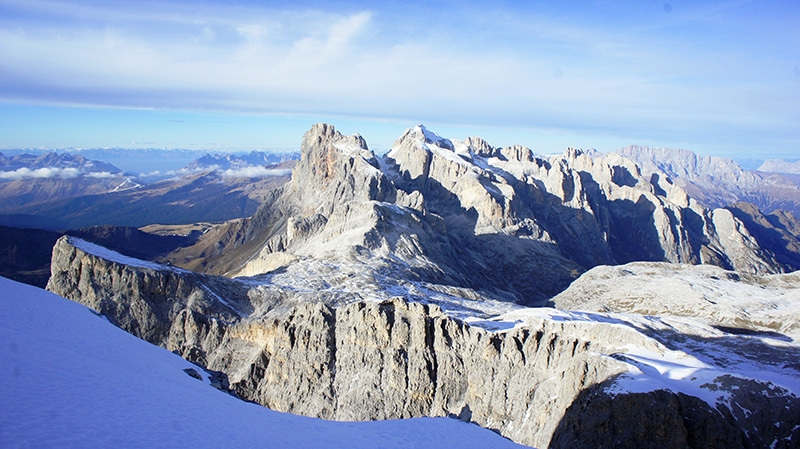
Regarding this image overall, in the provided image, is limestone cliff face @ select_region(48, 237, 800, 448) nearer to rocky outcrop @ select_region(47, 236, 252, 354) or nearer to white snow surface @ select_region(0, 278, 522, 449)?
rocky outcrop @ select_region(47, 236, 252, 354)

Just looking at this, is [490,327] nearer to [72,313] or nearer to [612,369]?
[612,369]

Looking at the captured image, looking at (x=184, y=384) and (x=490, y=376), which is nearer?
(x=184, y=384)

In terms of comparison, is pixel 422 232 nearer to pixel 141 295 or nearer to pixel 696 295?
pixel 696 295

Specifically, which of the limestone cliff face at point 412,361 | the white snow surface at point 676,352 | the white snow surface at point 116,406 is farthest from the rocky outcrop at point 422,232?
the white snow surface at point 116,406

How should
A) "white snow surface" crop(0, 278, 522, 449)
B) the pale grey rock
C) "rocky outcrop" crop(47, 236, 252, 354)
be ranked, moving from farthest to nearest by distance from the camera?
the pale grey rock < "rocky outcrop" crop(47, 236, 252, 354) < "white snow surface" crop(0, 278, 522, 449)

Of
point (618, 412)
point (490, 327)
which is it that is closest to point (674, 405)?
point (618, 412)

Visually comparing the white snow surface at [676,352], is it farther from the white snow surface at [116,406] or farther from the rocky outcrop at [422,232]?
the rocky outcrop at [422,232]

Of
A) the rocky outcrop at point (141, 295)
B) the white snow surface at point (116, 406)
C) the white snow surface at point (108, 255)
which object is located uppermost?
the white snow surface at point (116, 406)

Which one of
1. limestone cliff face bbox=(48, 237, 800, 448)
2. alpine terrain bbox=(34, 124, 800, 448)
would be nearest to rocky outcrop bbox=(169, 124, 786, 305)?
alpine terrain bbox=(34, 124, 800, 448)
